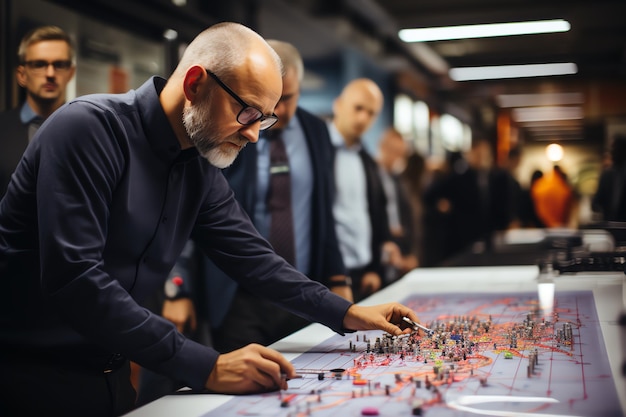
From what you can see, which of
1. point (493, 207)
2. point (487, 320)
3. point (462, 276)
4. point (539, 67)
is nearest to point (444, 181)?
point (493, 207)

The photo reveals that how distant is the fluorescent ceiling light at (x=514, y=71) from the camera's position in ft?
27.9

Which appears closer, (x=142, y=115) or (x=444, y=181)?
(x=142, y=115)

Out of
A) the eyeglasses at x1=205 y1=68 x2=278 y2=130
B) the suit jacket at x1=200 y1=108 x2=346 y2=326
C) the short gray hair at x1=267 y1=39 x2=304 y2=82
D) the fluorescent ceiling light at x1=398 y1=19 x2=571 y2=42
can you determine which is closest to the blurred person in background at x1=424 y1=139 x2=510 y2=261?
the fluorescent ceiling light at x1=398 y1=19 x2=571 y2=42

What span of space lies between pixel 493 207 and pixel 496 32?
7.35 ft

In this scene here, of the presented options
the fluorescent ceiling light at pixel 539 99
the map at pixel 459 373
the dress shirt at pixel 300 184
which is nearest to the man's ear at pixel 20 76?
the dress shirt at pixel 300 184

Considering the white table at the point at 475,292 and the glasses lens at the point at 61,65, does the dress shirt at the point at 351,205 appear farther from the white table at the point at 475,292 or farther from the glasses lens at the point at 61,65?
the glasses lens at the point at 61,65

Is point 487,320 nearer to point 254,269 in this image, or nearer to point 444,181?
point 254,269

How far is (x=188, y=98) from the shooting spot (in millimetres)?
1733

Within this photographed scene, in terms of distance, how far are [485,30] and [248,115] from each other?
497 centimetres

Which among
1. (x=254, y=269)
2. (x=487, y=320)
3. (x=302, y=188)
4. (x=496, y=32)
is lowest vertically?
(x=487, y=320)

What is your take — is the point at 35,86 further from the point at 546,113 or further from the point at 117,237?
the point at 546,113

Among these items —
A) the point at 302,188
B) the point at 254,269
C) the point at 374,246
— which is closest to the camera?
the point at 254,269

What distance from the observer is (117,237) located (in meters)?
1.70

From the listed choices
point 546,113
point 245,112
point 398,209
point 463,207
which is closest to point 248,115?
point 245,112
